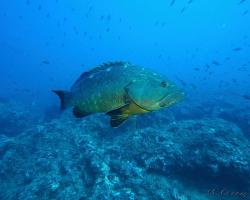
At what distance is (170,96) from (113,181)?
215 inches

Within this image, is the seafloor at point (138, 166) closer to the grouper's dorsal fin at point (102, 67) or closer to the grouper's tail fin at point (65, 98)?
the grouper's tail fin at point (65, 98)

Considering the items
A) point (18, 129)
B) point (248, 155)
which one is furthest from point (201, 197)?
point (18, 129)

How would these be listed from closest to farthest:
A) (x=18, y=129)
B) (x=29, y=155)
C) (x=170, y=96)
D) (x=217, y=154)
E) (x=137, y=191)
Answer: (x=170, y=96) → (x=137, y=191) → (x=217, y=154) → (x=29, y=155) → (x=18, y=129)

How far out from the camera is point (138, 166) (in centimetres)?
721

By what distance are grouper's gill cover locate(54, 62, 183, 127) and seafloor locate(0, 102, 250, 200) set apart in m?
4.81

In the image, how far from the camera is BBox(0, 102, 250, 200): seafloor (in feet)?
21.9

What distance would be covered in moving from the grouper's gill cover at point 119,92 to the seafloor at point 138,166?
4.81m

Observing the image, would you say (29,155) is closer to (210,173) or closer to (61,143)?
(61,143)

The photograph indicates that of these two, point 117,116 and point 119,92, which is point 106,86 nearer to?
point 119,92

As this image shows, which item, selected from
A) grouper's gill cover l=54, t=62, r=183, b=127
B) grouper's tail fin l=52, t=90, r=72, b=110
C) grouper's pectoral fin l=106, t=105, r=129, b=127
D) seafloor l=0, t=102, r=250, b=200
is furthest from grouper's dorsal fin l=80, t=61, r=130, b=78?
seafloor l=0, t=102, r=250, b=200

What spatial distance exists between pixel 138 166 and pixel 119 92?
5548mm

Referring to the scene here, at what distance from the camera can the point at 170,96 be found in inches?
77.6

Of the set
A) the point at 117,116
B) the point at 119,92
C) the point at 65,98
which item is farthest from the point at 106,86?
the point at 65,98

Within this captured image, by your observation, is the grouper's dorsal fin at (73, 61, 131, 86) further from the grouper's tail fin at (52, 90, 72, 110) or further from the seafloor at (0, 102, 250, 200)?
the seafloor at (0, 102, 250, 200)
